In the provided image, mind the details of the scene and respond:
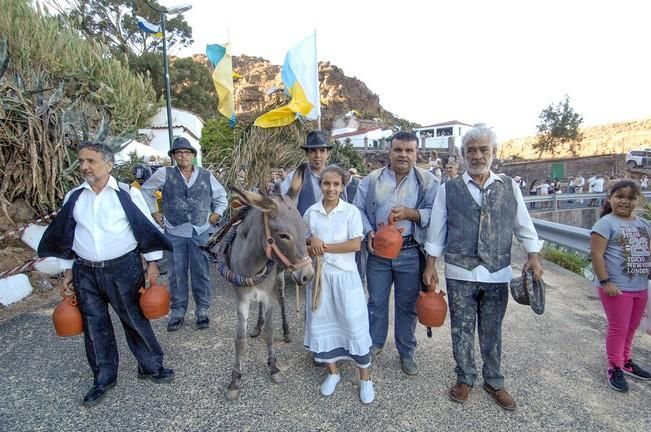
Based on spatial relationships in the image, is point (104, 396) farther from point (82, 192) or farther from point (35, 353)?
point (82, 192)

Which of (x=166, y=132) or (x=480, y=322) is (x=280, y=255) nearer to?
(x=480, y=322)

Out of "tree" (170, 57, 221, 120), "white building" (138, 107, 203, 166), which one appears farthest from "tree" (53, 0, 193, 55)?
"white building" (138, 107, 203, 166)

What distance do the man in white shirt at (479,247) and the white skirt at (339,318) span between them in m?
0.61

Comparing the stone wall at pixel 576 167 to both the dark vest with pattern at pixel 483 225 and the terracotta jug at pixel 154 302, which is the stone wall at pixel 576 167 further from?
the terracotta jug at pixel 154 302

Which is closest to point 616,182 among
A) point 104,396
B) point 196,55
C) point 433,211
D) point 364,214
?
point 433,211

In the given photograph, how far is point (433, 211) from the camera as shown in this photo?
2799 mm

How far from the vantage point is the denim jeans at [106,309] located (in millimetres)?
2809

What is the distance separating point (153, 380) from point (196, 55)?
3258 inches

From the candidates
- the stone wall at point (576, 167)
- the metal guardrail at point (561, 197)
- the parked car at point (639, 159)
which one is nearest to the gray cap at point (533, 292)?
the metal guardrail at point (561, 197)

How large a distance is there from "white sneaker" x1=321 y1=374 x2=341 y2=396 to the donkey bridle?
1148mm

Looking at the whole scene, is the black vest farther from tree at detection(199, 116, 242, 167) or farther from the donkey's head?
tree at detection(199, 116, 242, 167)

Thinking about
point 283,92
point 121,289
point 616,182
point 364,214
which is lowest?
point 121,289

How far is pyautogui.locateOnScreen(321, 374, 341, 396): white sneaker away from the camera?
2.91m

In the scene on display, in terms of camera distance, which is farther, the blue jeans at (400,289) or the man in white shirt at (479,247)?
the blue jeans at (400,289)
